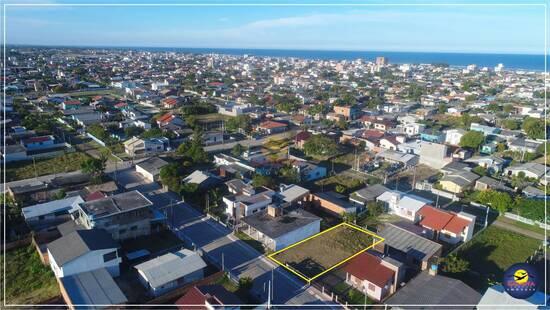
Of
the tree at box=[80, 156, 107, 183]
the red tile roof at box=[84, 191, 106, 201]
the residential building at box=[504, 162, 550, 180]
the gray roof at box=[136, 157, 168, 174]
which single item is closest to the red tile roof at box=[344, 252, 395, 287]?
the red tile roof at box=[84, 191, 106, 201]

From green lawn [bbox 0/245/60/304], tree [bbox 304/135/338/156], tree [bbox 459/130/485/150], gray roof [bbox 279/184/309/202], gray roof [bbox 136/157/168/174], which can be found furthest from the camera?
tree [bbox 459/130/485/150]

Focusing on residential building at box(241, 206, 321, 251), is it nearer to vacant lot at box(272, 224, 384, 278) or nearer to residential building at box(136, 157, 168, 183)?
vacant lot at box(272, 224, 384, 278)

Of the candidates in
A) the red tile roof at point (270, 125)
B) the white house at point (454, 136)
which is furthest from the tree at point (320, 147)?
the white house at point (454, 136)

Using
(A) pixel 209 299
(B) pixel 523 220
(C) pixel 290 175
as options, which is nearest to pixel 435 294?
(A) pixel 209 299

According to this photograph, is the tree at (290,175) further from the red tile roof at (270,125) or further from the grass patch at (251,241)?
the red tile roof at (270,125)

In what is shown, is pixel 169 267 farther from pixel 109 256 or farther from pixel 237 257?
pixel 237 257

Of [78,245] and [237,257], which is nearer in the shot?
[78,245]

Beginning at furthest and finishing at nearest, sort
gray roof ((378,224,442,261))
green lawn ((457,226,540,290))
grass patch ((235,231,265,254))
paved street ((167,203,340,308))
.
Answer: grass patch ((235,231,265,254)) → gray roof ((378,224,442,261)) → green lawn ((457,226,540,290)) → paved street ((167,203,340,308))

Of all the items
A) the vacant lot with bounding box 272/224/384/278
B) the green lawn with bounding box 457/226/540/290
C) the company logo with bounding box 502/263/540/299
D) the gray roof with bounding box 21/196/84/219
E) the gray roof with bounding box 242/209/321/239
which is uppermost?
the company logo with bounding box 502/263/540/299
